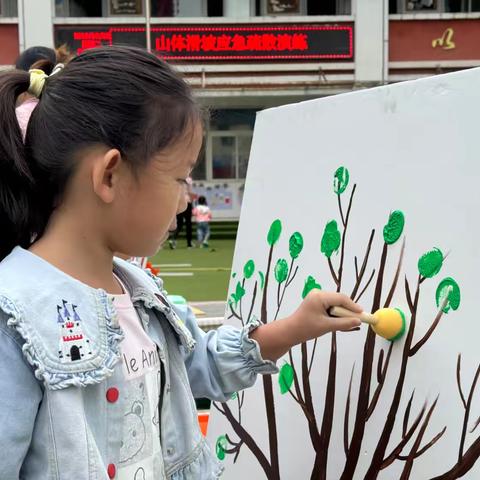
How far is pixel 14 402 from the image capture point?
835 millimetres

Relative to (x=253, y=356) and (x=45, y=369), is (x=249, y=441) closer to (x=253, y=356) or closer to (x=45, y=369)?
(x=253, y=356)

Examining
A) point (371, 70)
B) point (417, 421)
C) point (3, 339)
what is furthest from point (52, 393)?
point (371, 70)

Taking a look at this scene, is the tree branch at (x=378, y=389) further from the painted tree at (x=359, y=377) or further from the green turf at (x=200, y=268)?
the green turf at (x=200, y=268)

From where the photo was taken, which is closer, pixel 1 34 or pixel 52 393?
pixel 52 393

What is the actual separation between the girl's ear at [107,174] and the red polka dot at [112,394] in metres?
0.24

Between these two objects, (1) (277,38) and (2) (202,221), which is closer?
(2) (202,221)

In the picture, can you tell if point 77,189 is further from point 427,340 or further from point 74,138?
point 427,340

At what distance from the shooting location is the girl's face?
0.93 m

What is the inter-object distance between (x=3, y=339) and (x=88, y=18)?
12.3 m

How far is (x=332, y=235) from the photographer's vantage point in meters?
1.30

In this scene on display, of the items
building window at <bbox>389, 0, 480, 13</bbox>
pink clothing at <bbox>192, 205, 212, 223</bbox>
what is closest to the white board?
pink clothing at <bbox>192, 205, 212, 223</bbox>

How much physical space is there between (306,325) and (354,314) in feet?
0.27

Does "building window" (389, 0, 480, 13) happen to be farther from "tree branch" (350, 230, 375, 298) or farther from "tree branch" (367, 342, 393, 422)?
"tree branch" (367, 342, 393, 422)

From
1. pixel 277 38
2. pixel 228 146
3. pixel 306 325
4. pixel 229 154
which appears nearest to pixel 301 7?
pixel 277 38
